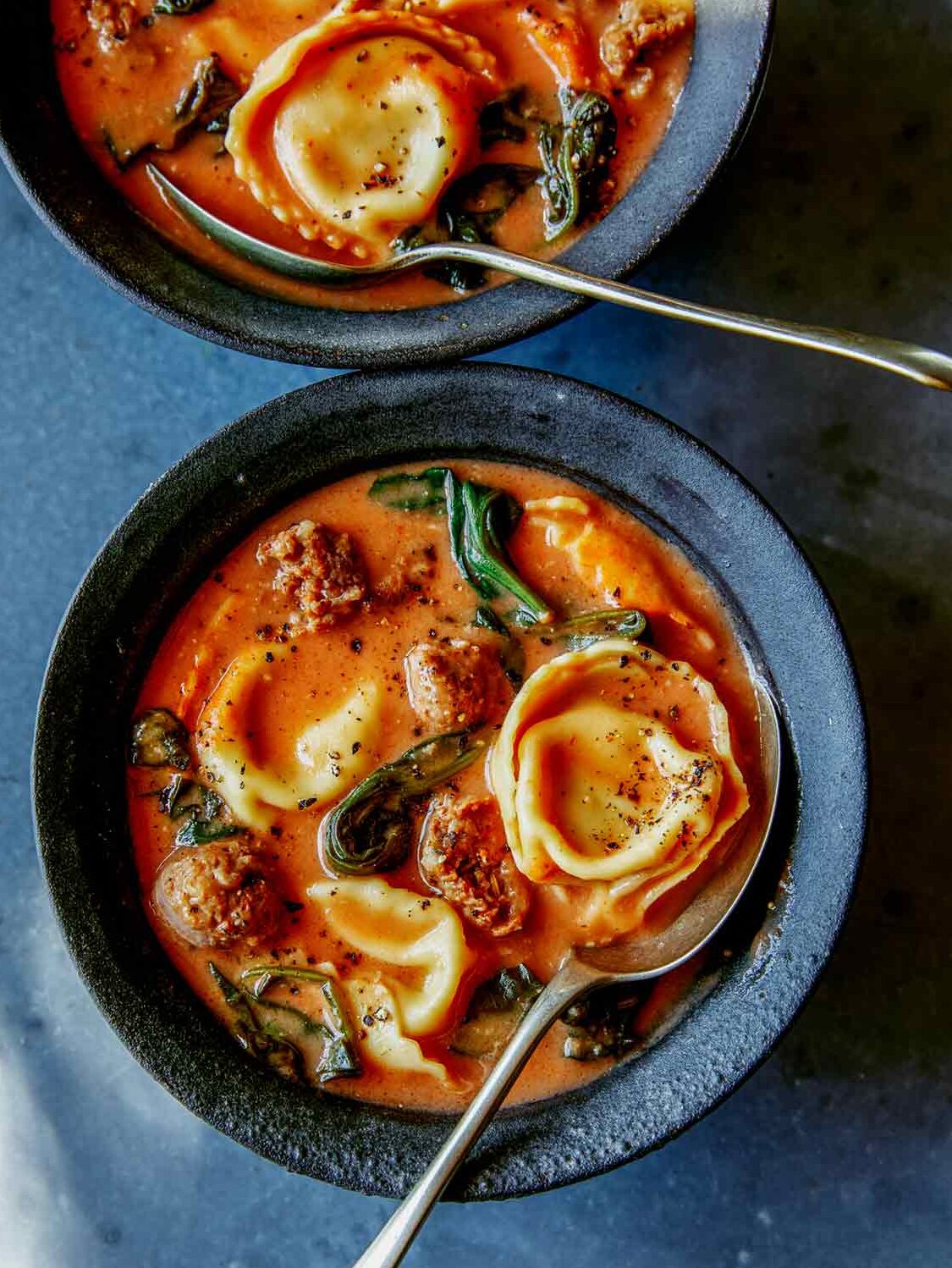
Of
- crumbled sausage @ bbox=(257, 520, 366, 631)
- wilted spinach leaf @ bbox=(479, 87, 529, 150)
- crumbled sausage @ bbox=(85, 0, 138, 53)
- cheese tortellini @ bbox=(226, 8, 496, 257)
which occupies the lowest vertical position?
crumbled sausage @ bbox=(257, 520, 366, 631)

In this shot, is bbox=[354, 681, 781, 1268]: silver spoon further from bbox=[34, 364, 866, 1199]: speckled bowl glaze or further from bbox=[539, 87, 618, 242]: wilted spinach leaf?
bbox=[539, 87, 618, 242]: wilted spinach leaf

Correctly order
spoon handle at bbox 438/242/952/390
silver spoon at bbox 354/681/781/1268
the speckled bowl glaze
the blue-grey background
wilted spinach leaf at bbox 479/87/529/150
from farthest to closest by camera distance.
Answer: the blue-grey background
wilted spinach leaf at bbox 479/87/529/150
the speckled bowl glaze
silver spoon at bbox 354/681/781/1268
spoon handle at bbox 438/242/952/390

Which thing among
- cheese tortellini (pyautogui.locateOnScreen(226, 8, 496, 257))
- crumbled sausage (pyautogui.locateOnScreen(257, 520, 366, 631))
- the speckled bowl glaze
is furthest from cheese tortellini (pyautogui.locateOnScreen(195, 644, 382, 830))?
cheese tortellini (pyautogui.locateOnScreen(226, 8, 496, 257))

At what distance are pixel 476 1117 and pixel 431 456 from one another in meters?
1.44

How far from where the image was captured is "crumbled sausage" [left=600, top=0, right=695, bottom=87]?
9.66 feet

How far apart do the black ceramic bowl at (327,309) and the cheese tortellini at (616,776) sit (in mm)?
801

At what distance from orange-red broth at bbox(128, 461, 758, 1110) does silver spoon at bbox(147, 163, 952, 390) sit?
452 mm

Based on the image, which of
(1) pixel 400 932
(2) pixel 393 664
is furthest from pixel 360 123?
(1) pixel 400 932

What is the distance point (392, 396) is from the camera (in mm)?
2854

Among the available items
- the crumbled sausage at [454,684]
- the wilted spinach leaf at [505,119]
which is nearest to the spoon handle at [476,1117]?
the crumbled sausage at [454,684]

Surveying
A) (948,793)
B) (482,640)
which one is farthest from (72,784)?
(948,793)

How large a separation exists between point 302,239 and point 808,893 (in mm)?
1907

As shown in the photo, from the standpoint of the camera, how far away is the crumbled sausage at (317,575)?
2.84 metres

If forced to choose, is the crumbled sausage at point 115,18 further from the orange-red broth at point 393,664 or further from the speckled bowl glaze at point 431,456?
the orange-red broth at point 393,664
